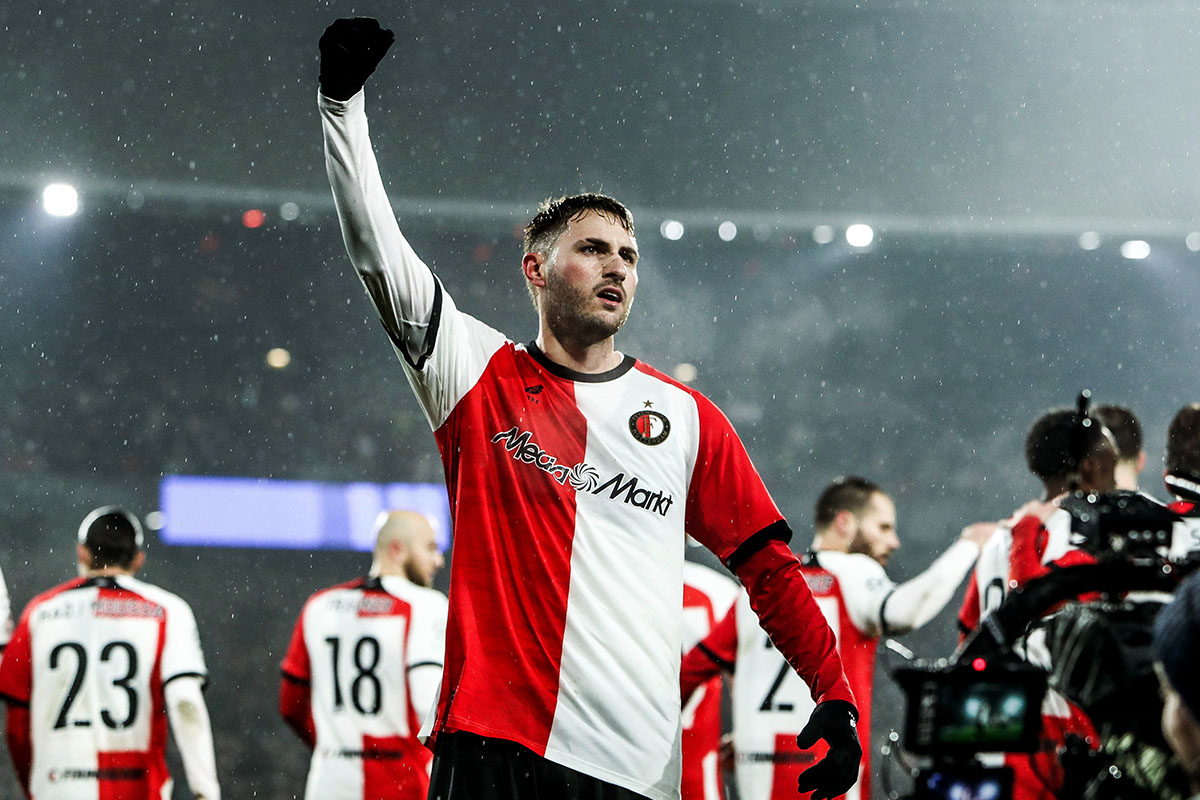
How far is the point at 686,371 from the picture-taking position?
1479 cm

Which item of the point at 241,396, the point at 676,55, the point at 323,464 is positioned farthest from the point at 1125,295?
the point at 241,396

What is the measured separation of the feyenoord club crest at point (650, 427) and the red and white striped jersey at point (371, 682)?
120 inches

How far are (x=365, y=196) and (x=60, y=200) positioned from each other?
12.2 m

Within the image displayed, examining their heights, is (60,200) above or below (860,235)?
above

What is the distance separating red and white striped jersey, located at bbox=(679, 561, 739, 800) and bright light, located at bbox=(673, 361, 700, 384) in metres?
9.66

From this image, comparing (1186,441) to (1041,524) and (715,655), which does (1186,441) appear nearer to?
(1041,524)

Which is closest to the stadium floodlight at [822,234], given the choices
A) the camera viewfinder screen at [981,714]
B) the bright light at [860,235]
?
the bright light at [860,235]

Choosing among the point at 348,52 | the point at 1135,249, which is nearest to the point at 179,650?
the point at 348,52

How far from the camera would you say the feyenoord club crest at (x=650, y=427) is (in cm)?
233

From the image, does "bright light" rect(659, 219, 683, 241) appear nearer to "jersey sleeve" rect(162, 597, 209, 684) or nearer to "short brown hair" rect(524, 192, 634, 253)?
"jersey sleeve" rect(162, 597, 209, 684)

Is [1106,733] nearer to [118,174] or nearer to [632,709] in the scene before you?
[632,709]

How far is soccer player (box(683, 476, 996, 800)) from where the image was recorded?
175 inches

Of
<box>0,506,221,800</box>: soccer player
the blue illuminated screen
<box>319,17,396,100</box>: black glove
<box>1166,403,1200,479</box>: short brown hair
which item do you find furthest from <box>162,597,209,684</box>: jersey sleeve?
the blue illuminated screen

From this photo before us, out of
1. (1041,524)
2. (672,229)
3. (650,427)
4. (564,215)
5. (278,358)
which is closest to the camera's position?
(650,427)
